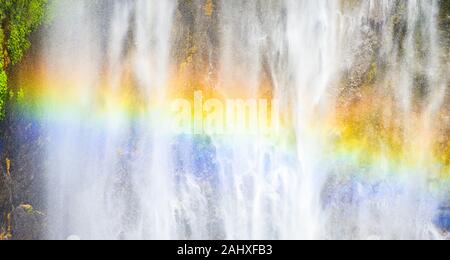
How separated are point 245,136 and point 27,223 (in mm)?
3550

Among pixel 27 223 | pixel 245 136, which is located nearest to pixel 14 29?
pixel 27 223

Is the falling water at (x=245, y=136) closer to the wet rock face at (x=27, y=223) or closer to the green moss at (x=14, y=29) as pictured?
the wet rock face at (x=27, y=223)

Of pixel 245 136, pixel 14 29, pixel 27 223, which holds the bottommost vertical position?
pixel 27 223

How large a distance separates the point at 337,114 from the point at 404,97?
1.06m

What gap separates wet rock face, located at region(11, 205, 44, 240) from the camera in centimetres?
1249

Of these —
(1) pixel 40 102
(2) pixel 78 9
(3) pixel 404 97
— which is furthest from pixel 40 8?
(3) pixel 404 97

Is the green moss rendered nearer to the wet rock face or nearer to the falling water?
the falling water

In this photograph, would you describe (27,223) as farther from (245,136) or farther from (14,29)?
(245,136)

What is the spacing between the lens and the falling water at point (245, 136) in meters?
12.5

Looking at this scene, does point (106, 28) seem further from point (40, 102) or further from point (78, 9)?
point (40, 102)

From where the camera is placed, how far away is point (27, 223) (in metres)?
12.5

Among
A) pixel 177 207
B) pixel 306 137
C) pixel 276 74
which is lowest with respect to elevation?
pixel 177 207

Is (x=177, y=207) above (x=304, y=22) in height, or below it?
below

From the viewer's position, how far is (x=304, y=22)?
12867mm
